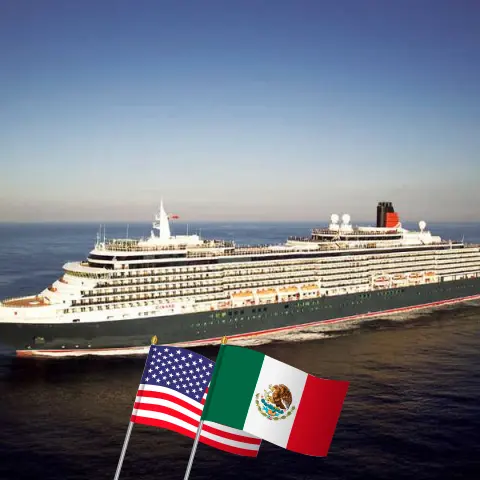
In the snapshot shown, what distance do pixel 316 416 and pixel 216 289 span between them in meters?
43.7

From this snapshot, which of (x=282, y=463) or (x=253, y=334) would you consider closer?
(x=282, y=463)

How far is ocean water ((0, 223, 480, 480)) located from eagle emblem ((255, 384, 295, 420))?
1796cm

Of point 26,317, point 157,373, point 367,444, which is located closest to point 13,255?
point 26,317

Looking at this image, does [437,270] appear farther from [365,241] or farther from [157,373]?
[157,373]

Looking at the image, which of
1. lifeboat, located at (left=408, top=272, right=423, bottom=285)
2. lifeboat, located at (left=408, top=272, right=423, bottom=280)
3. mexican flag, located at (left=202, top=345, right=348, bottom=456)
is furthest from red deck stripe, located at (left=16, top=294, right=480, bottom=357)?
mexican flag, located at (left=202, top=345, right=348, bottom=456)

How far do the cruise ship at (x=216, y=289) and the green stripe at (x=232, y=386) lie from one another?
37549 millimetres

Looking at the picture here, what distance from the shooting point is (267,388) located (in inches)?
585

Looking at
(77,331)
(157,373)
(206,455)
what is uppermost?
(157,373)

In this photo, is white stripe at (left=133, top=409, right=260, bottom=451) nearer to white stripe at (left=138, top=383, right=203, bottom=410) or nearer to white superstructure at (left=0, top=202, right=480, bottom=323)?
white stripe at (left=138, top=383, right=203, bottom=410)

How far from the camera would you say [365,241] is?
75812 millimetres

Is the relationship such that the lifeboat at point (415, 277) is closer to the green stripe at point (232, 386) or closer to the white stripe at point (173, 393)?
the white stripe at point (173, 393)

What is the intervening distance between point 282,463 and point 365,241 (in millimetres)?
48895

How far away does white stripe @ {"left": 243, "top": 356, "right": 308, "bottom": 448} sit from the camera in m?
14.8

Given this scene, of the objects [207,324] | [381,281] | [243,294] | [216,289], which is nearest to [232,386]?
[207,324]
